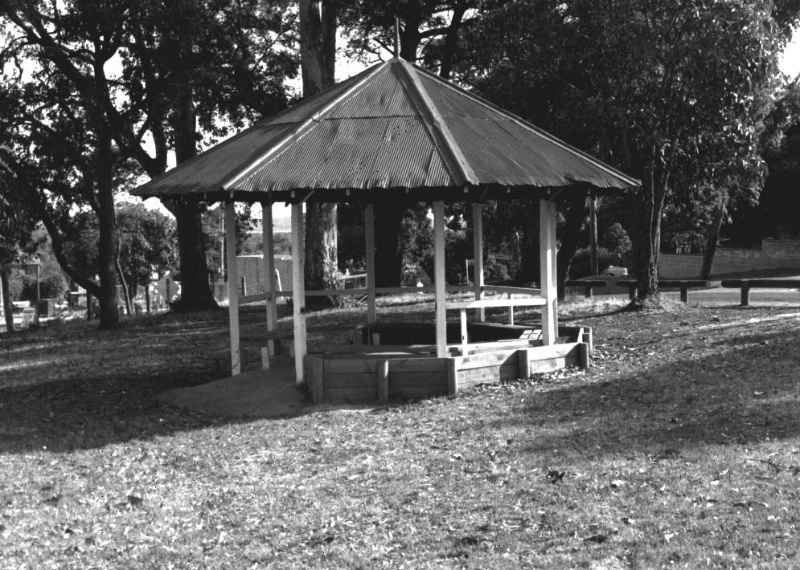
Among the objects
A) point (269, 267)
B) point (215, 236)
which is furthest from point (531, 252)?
point (215, 236)

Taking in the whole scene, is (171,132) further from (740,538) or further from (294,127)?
(740,538)

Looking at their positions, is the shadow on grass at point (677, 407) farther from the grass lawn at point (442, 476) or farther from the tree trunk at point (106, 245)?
the tree trunk at point (106, 245)

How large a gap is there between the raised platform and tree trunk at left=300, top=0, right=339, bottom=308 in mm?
13081

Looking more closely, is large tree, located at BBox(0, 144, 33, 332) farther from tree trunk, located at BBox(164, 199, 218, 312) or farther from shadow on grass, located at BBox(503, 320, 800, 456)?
shadow on grass, located at BBox(503, 320, 800, 456)

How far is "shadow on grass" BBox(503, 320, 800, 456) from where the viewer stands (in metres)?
9.24

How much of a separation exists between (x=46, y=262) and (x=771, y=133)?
61.7 m

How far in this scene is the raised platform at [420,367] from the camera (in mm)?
12227

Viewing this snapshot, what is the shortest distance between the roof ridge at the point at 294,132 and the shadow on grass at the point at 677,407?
14.5ft

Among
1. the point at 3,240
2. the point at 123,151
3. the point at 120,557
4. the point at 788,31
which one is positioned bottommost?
the point at 120,557

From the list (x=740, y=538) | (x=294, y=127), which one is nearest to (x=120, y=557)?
(x=740, y=538)

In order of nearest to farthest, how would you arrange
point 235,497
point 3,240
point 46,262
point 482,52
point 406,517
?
point 406,517, point 235,497, point 482,52, point 3,240, point 46,262

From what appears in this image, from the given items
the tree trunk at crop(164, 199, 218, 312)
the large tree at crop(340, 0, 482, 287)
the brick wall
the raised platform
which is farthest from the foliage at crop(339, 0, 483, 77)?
the brick wall

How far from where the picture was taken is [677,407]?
10.8 m

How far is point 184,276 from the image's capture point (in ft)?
98.5
